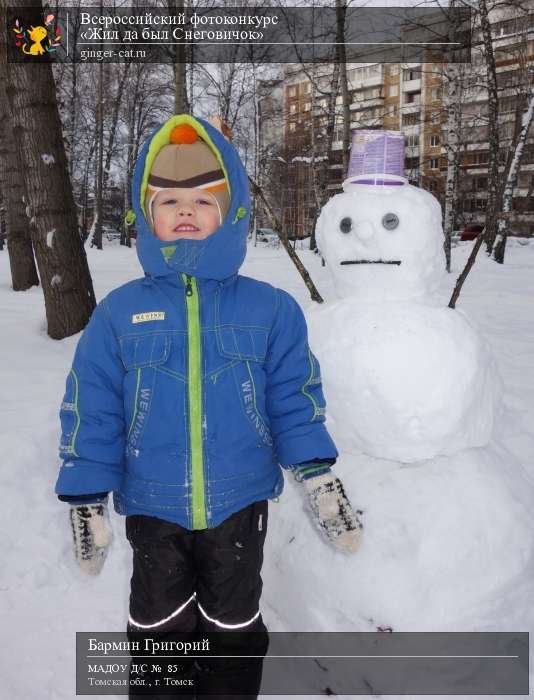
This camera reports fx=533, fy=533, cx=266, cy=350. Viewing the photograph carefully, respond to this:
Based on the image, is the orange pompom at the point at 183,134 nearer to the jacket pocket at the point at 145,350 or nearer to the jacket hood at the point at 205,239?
the jacket hood at the point at 205,239

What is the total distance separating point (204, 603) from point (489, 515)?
1144 mm

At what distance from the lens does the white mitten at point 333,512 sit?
5.20 feet

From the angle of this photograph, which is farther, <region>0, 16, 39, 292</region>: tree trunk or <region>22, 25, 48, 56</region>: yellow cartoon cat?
<region>0, 16, 39, 292</region>: tree trunk

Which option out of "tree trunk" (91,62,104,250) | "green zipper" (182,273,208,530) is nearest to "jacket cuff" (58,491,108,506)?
"green zipper" (182,273,208,530)

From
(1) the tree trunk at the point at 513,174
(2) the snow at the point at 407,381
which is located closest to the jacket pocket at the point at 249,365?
(2) the snow at the point at 407,381

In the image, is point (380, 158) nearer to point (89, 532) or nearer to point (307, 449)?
point (307, 449)

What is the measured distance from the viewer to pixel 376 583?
1.98 metres

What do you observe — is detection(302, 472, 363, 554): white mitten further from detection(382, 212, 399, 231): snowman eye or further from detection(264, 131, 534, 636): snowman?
detection(382, 212, 399, 231): snowman eye

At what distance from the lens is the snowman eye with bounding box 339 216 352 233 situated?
2297 mm

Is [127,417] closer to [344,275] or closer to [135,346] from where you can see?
[135,346]

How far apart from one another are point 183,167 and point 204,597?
1337mm

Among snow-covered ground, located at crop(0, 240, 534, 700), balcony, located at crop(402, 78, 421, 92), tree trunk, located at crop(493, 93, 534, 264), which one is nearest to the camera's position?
snow-covered ground, located at crop(0, 240, 534, 700)

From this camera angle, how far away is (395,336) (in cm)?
220

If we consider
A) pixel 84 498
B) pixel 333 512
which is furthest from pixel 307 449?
pixel 84 498
